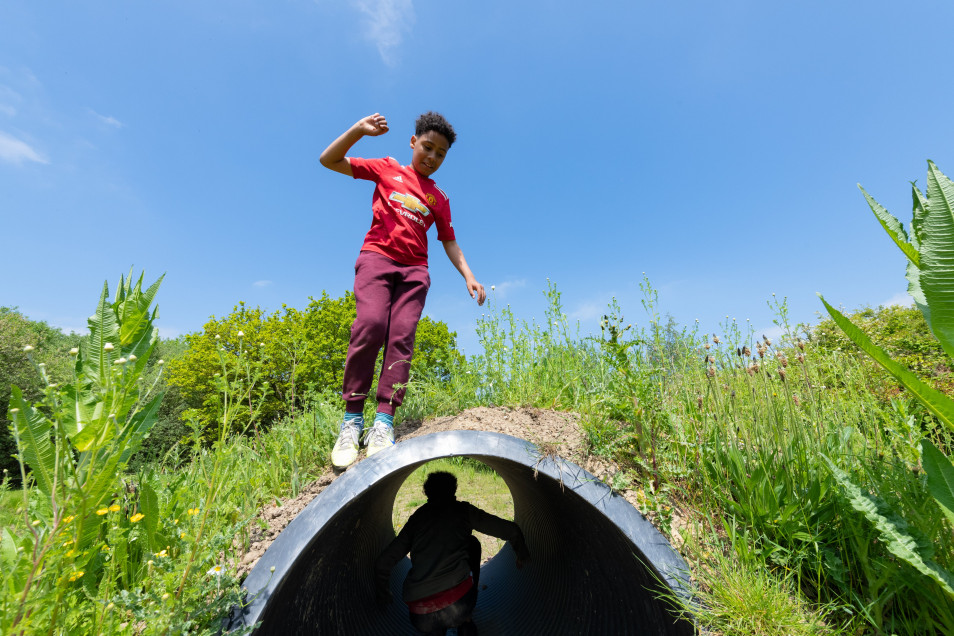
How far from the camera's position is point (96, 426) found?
1474mm

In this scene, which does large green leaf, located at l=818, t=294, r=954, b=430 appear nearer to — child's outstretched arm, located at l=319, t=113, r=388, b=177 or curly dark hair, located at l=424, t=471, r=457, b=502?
child's outstretched arm, located at l=319, t=113, r=388, b=177

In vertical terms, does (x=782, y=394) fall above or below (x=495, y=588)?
above

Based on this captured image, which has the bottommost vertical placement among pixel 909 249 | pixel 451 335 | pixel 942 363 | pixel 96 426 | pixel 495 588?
pixel 495 588

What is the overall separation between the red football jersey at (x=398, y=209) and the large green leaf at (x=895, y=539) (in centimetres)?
254

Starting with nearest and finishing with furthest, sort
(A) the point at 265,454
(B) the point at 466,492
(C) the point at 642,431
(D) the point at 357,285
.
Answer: (C) the point at 642,431 → (D) the point at 357,285 → (A) the point at 265,454 → (B) the point at 466,492

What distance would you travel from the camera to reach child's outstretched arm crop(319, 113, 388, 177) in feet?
8.93

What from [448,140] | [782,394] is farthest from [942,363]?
[448,140]

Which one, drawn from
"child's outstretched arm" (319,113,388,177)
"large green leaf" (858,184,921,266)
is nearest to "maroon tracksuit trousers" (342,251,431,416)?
"child's outstretched arm" (319,113,388,177)

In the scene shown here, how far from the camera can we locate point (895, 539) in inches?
58.6

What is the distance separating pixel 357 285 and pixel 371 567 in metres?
3.32

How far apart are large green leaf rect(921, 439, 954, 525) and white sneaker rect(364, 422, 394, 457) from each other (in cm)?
232

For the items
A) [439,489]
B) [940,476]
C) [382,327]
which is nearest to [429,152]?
[382,327]

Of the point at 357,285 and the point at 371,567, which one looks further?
the point at 371,567

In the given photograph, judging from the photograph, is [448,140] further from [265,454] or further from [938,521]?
[938,521]
